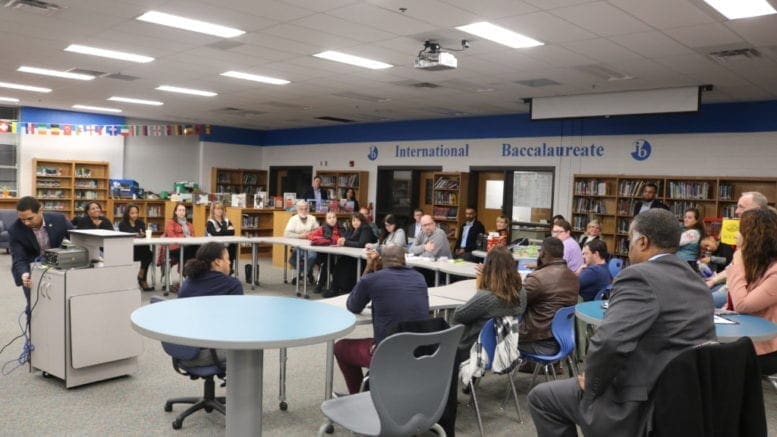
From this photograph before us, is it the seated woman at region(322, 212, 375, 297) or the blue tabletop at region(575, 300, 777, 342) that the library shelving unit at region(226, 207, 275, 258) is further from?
the blue tabletop at region(575, 300, 777, 342)

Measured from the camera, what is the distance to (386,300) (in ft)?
11.5

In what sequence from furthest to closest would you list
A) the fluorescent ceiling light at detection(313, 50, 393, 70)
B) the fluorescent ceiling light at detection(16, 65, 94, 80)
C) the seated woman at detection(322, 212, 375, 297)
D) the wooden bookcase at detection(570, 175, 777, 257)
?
the wooden bookcase at detection(570, 175, 777, 257) < the fluorescent ceiling light at detection(16, 65, 94, 80) < the seated woman at detection(322, 212, 375, 297) < the fluorescent ceiling light at detection(313, 50, 393, 70)

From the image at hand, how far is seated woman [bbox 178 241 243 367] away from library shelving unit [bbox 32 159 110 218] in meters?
11.3

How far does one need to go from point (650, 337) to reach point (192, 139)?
15155mm

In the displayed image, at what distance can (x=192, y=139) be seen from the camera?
52.3 feet

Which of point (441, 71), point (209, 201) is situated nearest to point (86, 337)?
point (441, 71)

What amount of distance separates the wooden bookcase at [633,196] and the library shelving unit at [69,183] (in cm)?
1062

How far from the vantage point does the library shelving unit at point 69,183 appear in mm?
13484

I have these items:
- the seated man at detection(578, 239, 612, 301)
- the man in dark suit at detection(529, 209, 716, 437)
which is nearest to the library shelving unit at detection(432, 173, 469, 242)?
the seated man at detection(578, 239, 612, 301)

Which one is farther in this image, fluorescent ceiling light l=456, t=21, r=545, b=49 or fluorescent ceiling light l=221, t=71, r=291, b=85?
fluorescent ceiling light l=221, t=71, r=291, b=85

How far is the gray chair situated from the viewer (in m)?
2.53

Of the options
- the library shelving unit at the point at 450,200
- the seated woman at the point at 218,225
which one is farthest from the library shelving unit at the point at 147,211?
the library shelving unit at the point at 450,200

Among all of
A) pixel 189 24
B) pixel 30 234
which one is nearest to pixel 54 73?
pixel 189 24

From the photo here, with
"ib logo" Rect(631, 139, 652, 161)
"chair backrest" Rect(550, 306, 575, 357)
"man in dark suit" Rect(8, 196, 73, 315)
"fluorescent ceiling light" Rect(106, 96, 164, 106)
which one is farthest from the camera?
"fluorescent ceiling light" Rect(106, 96, 164, 106)
